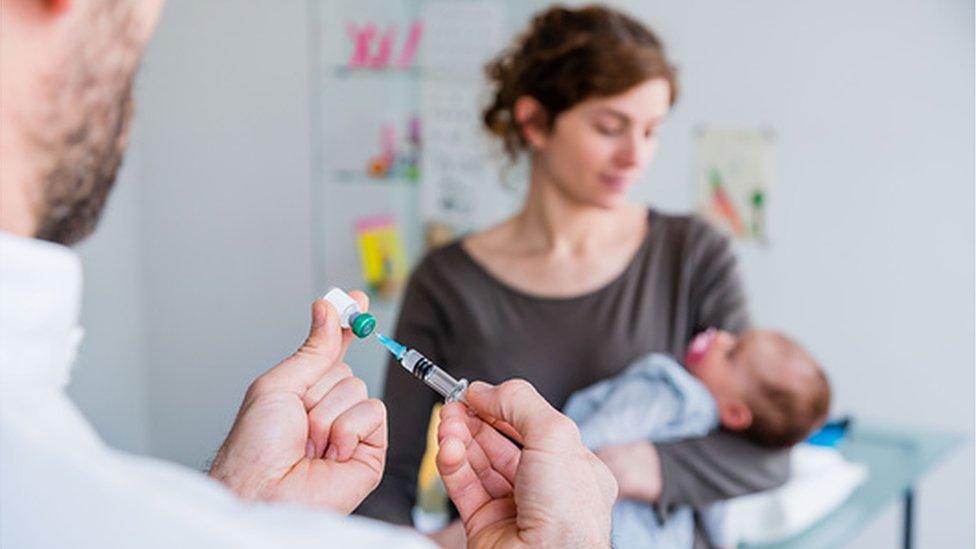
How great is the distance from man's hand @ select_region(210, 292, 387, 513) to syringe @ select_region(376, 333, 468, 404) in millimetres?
38

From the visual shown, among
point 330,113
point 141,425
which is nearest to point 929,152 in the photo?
point 330,113

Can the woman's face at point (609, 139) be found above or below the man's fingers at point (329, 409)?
above

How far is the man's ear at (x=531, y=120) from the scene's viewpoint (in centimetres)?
122

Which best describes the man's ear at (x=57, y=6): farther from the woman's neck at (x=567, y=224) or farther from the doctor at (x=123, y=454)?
the woman's neck at (x=567, y=224)

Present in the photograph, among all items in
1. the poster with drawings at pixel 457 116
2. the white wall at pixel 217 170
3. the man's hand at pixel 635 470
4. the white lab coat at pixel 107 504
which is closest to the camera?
the white lab coat at pixel 107 504

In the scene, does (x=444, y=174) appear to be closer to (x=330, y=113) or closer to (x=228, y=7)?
(x=330, y=113)

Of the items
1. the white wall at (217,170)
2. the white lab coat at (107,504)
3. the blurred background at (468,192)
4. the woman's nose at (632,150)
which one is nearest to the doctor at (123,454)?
the white lab coat at (107,504)

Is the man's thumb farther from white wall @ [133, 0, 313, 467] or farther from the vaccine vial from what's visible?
white wall @ [133, 0, 313, 467]

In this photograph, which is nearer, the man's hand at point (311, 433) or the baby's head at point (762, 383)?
the man's hand at point (311, 433)

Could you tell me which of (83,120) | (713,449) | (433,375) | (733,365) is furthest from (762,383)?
(83,120)

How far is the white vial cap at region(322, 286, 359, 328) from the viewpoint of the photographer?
0.61 m

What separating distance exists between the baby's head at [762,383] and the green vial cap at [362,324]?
65 cm

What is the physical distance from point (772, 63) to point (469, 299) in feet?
2.93

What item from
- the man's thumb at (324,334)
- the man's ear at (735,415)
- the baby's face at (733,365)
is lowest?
the man's ear at (735,415)
